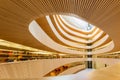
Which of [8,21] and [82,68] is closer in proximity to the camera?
[8,21]

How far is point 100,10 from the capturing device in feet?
17.0

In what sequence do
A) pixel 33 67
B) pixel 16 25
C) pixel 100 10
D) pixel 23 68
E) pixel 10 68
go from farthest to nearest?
1. pixel 33 67
2. pixel 23 68
3. pixel 10 68
4. pixel 16 25
5. pixel 100 10

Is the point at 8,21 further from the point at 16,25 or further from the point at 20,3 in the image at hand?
the point at 20,3

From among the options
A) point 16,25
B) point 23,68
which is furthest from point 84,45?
point 16,25

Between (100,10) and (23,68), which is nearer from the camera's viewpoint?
→ (100,10)

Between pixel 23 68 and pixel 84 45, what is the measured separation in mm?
23374

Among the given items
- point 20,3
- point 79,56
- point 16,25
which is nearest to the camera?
point 20,3

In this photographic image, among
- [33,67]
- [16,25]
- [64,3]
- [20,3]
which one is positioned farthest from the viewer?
[33,67]

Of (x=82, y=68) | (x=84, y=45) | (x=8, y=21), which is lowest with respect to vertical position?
(x=82, y=68)

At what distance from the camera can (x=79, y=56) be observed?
3125 centimetres

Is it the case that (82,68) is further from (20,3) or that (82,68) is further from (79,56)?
(20,3)

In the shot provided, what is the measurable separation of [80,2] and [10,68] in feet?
18.4

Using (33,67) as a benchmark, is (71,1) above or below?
above

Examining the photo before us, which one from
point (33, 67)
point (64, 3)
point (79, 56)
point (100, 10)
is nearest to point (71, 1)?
point (64, 3)
